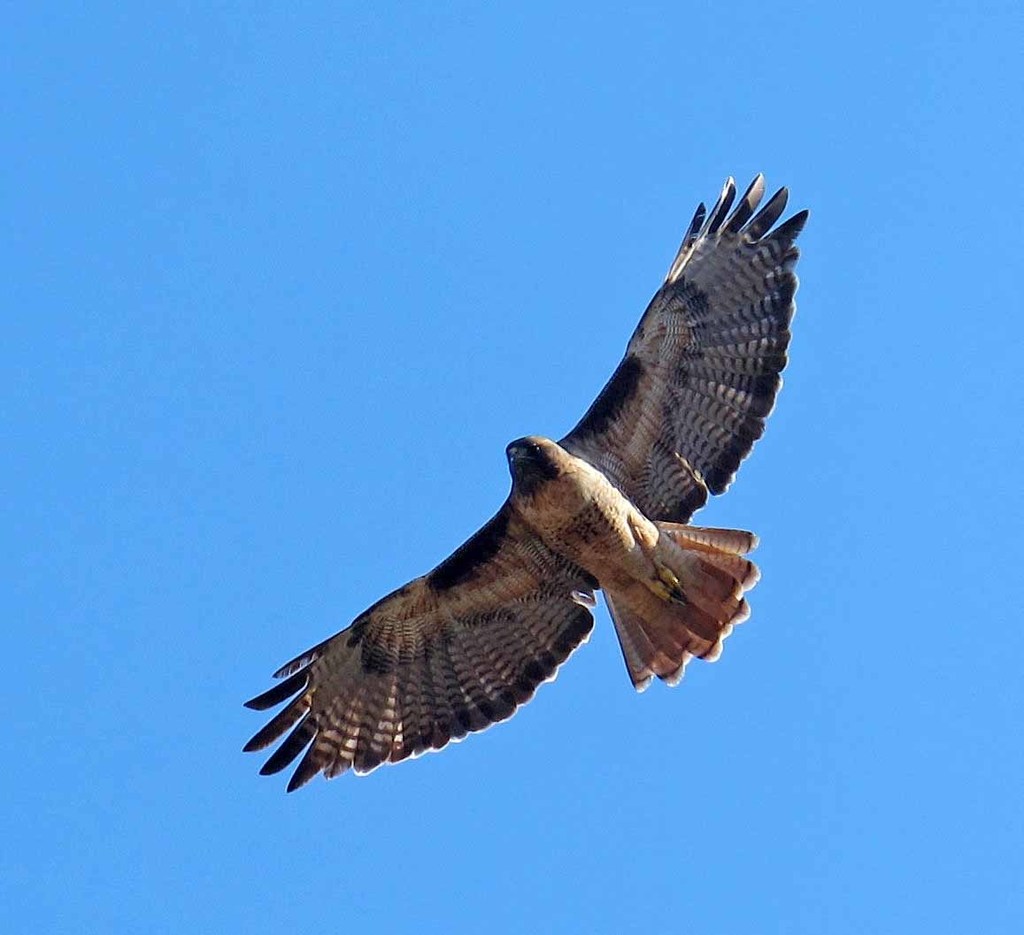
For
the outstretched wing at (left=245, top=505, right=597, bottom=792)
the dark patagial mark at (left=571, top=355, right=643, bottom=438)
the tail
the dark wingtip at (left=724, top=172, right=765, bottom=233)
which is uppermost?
the dark wingtip at (left=724, top=172, right=765, bottom=233)

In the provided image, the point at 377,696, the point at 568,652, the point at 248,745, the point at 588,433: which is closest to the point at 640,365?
the point at 588,433

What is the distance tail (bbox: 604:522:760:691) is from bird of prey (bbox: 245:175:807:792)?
0.02 m

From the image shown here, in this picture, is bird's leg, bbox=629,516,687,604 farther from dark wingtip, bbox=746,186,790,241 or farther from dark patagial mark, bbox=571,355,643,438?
dark wingtip, bbox=746,186,790,241

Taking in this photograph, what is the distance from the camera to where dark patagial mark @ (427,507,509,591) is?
35.4 feet

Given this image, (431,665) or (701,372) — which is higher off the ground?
(701,372)

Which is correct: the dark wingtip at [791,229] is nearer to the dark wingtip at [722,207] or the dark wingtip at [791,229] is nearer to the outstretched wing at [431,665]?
the dark wingtip at [722,207]

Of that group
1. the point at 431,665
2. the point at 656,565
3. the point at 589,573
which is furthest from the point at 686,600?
the point at 431,665

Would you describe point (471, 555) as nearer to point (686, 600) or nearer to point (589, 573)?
point (589, 573)

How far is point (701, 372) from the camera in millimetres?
11031

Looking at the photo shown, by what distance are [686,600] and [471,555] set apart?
149 cm

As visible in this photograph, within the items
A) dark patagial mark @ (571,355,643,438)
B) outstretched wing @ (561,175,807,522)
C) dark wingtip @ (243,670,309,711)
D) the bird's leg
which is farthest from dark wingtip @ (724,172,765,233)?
dark wingtip @ (243,670,309,711)

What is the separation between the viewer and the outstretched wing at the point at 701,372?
1090 cm

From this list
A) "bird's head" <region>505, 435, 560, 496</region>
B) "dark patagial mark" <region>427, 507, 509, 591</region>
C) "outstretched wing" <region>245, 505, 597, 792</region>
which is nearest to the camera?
"bird's head" <region>505, 435, 560, 496</region>

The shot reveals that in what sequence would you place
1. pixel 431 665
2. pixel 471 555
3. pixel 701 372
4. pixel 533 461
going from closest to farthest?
pixel 533 461 < pixel 471 555 < pixel 701 372 < pixel 431 665
